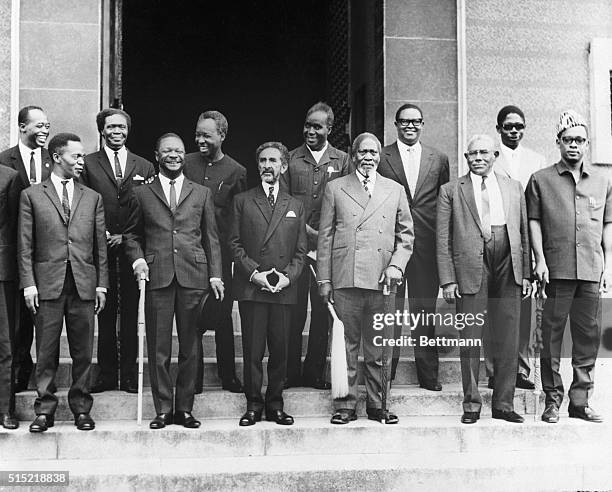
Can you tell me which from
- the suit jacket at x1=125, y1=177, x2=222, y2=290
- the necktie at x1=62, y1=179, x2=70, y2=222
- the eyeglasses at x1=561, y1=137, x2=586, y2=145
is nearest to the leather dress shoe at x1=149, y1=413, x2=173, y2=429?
the suit jacket at x1=125, y1=177, x2=222, y2=290

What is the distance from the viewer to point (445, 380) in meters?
6.32

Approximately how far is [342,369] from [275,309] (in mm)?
592

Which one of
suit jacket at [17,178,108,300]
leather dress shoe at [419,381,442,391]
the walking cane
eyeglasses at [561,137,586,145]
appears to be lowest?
leather dress shoe at [419,381,442,391]

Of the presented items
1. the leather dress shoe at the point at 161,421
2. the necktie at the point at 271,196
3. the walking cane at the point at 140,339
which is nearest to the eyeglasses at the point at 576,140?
the necktie at the point at 271,196

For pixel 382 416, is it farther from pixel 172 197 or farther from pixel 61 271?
pixel 61 271

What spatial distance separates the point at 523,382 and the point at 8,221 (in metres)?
3.71

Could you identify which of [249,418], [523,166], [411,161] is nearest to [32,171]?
[249,418]

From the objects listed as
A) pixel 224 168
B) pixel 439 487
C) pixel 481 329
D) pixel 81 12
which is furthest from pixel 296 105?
pixel 439 487

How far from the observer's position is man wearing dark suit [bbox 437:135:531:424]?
5.68 meters

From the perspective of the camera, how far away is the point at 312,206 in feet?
20.2

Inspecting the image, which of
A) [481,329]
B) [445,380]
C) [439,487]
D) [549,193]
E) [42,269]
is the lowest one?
[439,487]

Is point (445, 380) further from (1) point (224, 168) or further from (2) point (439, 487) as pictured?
(1) point (224, 168)

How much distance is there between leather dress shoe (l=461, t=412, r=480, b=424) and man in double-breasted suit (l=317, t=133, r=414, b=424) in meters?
0.45

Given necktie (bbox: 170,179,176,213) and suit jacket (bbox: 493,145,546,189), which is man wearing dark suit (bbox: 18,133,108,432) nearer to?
necktie (bbox: 170,179,176,213)
